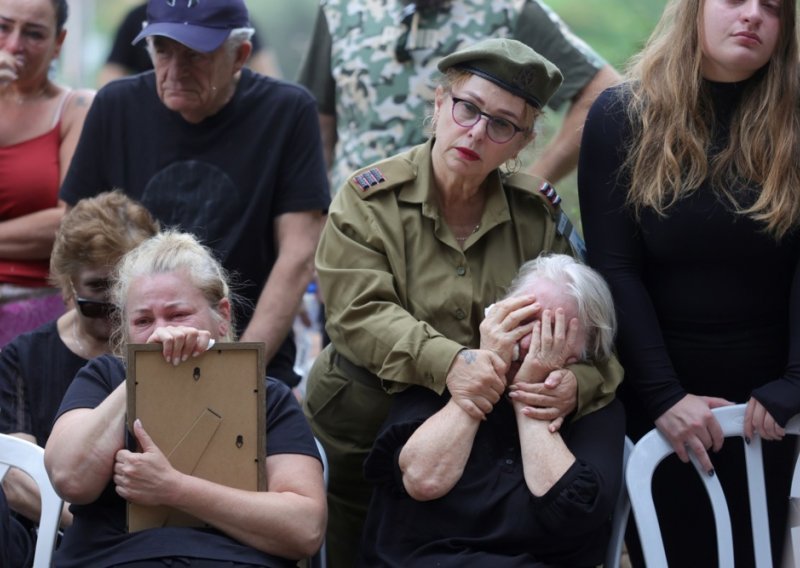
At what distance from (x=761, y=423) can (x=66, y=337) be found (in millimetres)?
1790

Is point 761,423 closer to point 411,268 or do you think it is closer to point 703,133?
point 703,133

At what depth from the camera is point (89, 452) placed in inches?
117

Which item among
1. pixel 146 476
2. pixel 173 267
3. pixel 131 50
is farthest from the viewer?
pixel 131 50

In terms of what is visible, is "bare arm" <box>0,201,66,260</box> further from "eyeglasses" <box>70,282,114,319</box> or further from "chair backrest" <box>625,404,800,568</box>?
"chair backrest" <box>625,404,800,568</box>

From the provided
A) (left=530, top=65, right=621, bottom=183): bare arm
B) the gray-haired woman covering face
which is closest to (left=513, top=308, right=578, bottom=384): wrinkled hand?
the gray-haired woman covering face

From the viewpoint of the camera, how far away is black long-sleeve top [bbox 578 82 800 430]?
3322 mm

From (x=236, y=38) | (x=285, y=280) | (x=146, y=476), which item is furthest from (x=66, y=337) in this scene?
(x=236, y=38)

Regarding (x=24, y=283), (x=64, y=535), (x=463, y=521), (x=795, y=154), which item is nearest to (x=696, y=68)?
(x=795, y=154)

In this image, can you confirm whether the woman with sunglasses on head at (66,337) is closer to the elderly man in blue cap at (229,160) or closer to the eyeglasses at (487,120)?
the elderly man in blue cap at (229,160)

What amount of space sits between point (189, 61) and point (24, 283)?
936 mm

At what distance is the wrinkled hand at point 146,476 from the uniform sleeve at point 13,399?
2.19 ft

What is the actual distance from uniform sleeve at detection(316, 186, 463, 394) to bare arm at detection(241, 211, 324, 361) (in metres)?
0.51

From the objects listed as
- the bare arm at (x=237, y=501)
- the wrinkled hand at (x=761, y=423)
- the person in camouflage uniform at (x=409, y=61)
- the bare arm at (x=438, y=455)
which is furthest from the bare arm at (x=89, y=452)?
the person in camouflage uniform at (x=409, y=61)

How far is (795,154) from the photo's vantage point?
3.33 m
